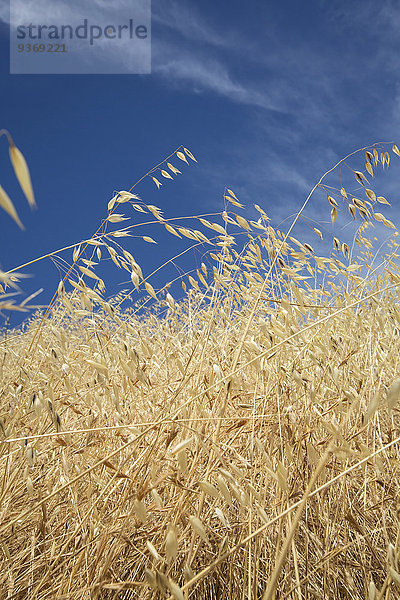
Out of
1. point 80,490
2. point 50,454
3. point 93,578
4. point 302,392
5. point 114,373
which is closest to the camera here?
point 93,578

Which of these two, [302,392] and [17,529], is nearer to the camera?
[17,529]

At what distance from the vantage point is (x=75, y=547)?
1.33m

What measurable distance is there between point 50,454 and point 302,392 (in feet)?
3.83

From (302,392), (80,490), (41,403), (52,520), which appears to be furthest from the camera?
(302,392)

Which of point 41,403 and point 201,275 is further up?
point 201,275

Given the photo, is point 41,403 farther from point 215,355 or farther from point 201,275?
point 201,275

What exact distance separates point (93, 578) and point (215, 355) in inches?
40.5

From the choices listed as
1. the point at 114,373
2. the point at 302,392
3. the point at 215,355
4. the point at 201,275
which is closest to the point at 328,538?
the point at 302,392

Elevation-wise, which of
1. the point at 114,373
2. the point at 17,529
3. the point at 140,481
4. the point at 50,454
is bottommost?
the point at 140,481

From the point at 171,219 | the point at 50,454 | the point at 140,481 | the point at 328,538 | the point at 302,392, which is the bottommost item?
the point at 328,538

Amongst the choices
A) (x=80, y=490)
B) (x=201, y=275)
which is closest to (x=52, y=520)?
(x=80, y=490)

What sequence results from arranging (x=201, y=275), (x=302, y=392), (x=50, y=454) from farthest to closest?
(x=201, y=275) → (x=50, y=454) → (x=302, y=392)

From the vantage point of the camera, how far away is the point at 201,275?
2045 millimetres

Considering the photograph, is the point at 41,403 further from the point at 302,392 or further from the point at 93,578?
the point at 302,392
